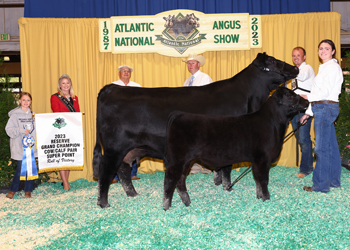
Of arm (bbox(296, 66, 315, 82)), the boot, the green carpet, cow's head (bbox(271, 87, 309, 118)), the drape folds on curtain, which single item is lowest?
the boot

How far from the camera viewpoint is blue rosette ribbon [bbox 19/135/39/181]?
4730mm

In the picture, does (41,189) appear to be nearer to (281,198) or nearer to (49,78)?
(49,78)

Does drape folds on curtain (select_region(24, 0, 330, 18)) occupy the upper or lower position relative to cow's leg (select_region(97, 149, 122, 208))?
upper

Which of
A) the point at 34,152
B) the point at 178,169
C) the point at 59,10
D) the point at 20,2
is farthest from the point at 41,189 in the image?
the point at 20,2

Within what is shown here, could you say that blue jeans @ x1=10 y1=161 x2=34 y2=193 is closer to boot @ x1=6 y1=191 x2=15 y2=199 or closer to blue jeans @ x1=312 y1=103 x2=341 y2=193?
boot @ x1=6 y1=191 x2=15 y2=199

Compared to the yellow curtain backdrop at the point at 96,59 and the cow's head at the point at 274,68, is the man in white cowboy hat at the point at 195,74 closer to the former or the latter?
the yellow curtain backdrop at the point at 96,59

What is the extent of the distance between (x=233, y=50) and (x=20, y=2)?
5841 mm

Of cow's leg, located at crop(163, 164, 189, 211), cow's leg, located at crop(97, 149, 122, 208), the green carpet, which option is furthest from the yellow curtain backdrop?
cow's leg, located at crop(163, 164, 189, 211)

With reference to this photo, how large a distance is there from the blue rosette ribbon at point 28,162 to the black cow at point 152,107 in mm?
1432

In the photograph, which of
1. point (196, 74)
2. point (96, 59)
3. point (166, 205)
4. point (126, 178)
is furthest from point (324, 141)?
point (96, 59)

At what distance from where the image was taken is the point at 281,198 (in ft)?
11.9

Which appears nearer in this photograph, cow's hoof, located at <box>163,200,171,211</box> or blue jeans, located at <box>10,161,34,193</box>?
cow's hoof, located at <box>163,200,171,211</box>

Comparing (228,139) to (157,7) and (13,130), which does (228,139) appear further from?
(157,7)

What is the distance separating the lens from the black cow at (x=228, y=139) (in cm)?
327
